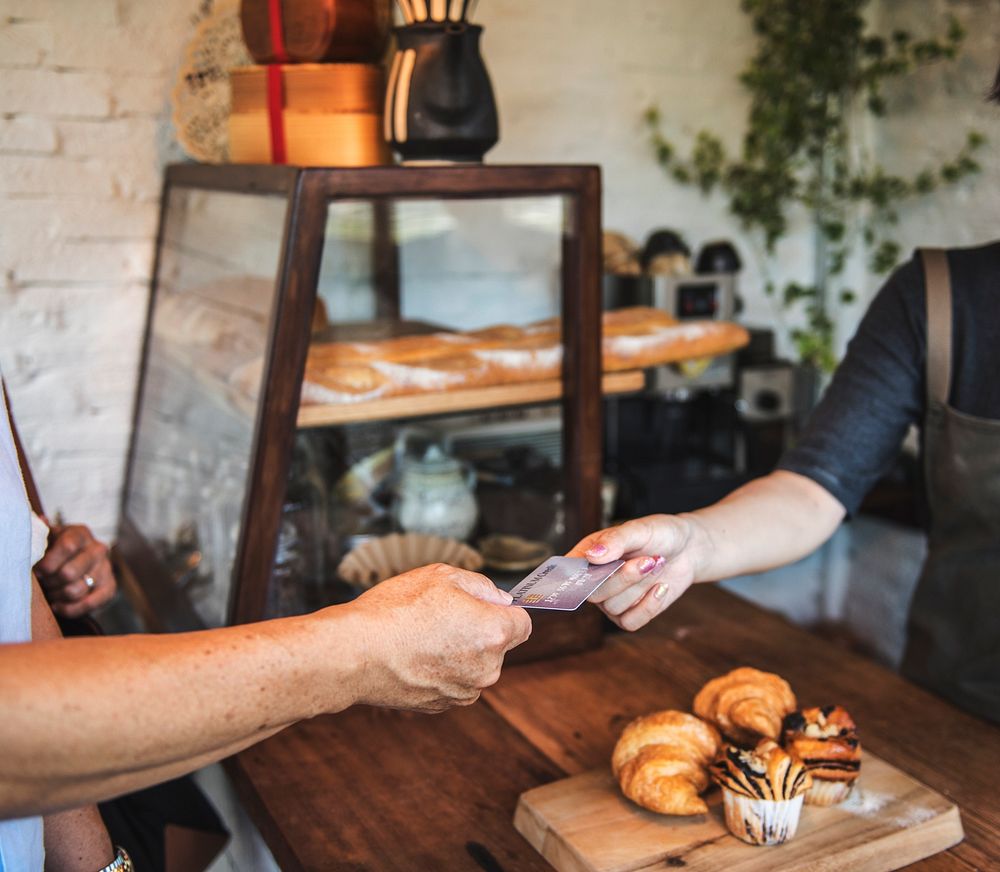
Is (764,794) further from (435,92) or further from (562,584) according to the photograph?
(435,92)

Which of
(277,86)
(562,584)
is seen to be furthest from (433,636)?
(277,86)

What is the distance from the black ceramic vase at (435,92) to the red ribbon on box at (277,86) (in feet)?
0.60

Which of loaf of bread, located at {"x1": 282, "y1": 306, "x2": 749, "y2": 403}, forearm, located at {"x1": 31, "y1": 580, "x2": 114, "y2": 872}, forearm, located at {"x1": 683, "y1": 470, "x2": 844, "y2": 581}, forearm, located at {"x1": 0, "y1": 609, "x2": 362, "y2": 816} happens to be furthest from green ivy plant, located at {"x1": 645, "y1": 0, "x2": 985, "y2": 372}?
forearm, located at {"x1": 0, "y1": 609, "x2": 362, "y2": 816}

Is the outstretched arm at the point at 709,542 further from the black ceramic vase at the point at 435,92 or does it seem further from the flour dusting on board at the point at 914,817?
the black ceramic vase at the point at 435,92

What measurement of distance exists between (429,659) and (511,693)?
0.64 metres

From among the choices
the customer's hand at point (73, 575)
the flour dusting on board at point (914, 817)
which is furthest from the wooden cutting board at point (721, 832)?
the customer's hand at point (73, 575)

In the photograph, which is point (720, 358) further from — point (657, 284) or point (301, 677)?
point (301, 677)

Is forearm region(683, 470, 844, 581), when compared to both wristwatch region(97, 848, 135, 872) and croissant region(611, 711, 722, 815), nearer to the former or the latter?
croissant region(611, 711, 722, 815)

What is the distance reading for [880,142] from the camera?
2766mm

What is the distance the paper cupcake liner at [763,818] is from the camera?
3.42 feet

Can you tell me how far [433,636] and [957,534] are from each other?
92 centimetres

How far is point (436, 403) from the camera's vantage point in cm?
154

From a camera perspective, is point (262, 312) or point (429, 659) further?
point (262, 312)

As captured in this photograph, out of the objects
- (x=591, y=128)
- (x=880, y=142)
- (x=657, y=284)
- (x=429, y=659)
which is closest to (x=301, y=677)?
(x=429, y=659)
